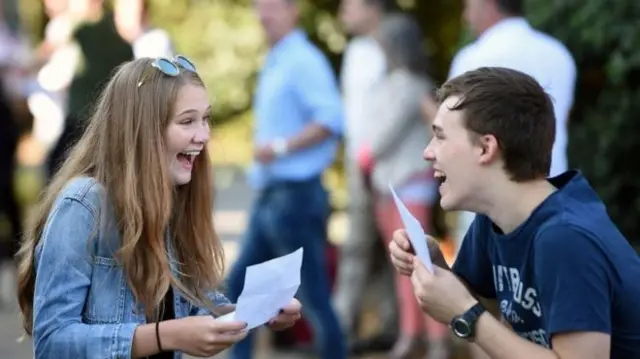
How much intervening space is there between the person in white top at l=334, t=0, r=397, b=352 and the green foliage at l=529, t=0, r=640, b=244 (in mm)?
930

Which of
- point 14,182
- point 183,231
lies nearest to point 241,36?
point 14,182

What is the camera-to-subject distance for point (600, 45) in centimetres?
676

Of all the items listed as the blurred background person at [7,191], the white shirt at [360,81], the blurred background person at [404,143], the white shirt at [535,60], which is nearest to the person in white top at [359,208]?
the white shirt at [360,81]

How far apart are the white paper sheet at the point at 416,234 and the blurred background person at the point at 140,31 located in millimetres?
4001

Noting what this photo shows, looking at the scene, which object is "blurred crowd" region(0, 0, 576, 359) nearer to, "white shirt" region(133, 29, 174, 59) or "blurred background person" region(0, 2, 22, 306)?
"white shirt" region(133, 29, 174, 59)

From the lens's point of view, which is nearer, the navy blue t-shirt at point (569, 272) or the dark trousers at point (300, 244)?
the navy blue t-shirt at point (569, 272)

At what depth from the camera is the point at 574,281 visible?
10.5 ft

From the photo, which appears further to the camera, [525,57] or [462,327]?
[525,57]

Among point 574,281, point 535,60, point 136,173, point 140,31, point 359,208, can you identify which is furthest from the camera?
point 359,208

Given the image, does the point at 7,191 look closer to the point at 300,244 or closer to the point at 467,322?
the point at 300,244

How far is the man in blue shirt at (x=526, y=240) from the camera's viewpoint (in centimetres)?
322

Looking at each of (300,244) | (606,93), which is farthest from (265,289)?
(606,93)

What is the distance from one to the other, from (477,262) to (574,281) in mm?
526

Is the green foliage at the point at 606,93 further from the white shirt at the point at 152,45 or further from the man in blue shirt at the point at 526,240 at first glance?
the man in blue shirt at the point at 526,240
